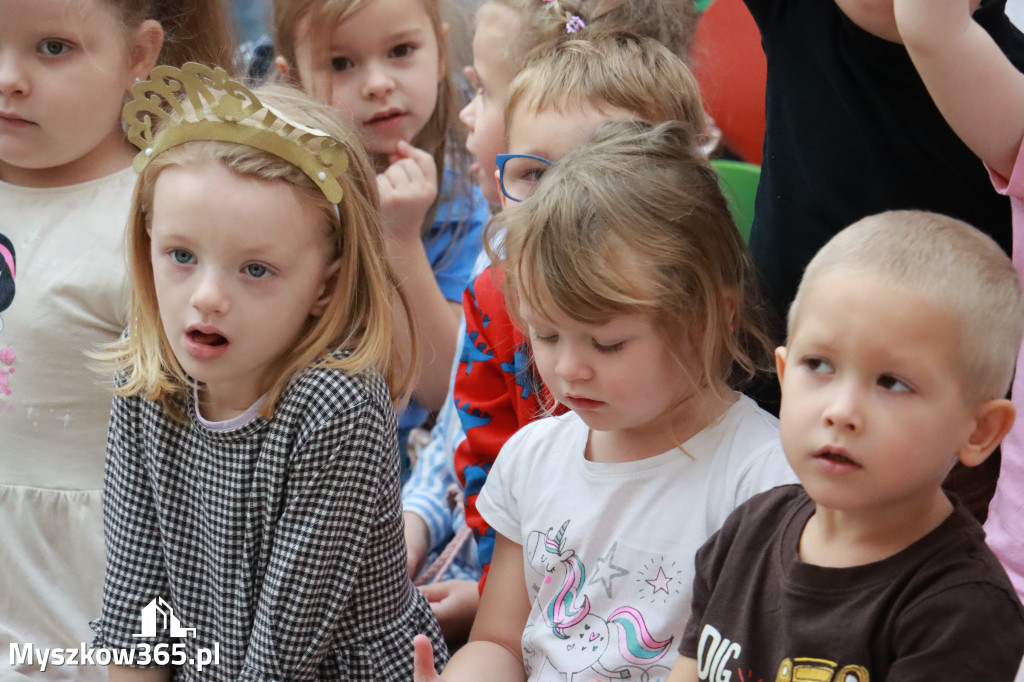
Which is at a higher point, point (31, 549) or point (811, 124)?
point (811, 124)

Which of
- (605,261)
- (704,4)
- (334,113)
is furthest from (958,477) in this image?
(704,4)

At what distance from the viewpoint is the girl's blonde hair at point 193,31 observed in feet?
7.13

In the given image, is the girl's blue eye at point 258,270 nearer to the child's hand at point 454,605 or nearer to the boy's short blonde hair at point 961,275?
the child's hand at point 454,605

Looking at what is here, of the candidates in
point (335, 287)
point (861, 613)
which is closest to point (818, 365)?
point (861, 613)

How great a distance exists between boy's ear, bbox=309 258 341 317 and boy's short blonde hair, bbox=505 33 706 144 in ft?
1.33

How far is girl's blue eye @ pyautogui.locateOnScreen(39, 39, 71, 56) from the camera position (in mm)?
1960

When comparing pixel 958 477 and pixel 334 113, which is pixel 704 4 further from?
pixel 958 477

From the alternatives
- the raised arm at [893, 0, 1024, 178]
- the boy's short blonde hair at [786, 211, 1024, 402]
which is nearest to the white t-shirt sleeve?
the boy's short blonde hair at [786, 211, 1024, 402]

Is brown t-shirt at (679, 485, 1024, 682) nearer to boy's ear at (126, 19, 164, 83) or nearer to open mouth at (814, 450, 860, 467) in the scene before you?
open mouth at (814, 450, 860, 467)

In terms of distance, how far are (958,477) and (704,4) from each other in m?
2.02

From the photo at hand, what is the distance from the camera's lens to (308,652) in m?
1.57

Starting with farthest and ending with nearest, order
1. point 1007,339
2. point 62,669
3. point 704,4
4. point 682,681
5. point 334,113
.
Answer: point 704,4 → point 62,669 → point 334,113 → point 682,681 → point 1007,339

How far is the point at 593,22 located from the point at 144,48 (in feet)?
2.90

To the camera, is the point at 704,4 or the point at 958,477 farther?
the point at 704,4
